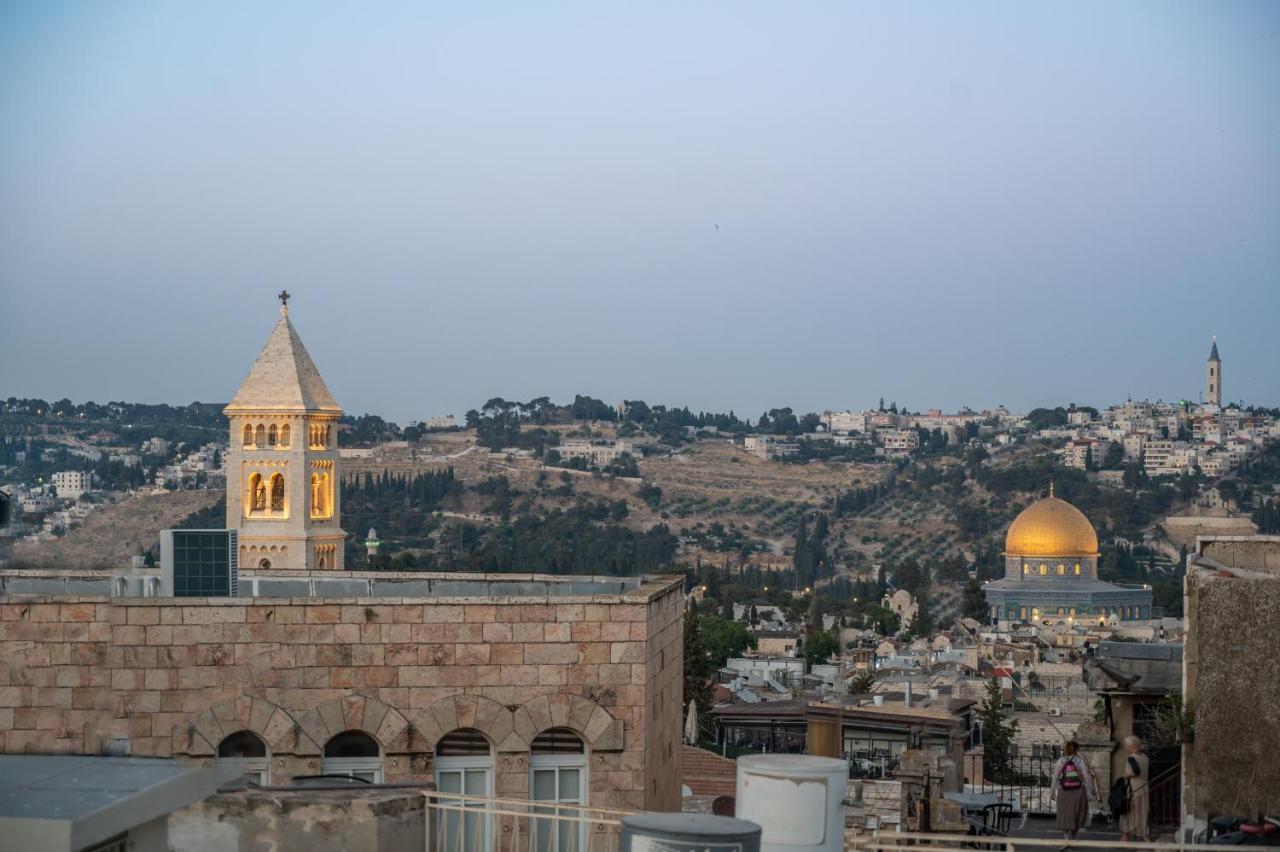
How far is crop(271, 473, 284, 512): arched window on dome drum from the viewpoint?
Answer: 220 feet

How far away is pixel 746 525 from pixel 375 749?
601 feet

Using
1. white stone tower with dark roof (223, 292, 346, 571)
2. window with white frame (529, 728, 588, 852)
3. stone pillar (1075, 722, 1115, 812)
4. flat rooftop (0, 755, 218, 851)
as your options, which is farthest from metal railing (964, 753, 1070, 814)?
white stone tower with dark roof (223, 292, 346, 571)

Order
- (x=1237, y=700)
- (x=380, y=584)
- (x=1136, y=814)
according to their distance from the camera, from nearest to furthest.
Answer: (x=1237, y=700) < (x=1136, y=814) < (x=380, y=584)

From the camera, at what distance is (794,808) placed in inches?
338

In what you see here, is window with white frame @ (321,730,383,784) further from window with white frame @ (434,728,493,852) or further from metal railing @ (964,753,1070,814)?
metal railing @ (964,753,1070,814)

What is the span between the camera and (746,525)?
195375 mm

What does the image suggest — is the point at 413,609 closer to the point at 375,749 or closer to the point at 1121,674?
the point at 375,749

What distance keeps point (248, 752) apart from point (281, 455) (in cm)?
5552

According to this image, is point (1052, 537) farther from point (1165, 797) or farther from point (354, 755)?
point (354, 755)

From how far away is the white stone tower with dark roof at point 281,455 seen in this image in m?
66.2

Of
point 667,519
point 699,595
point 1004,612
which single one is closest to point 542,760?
point 1004,612

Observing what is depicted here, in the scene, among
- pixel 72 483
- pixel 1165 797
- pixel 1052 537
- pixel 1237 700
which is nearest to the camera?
A: pixel 1237 700

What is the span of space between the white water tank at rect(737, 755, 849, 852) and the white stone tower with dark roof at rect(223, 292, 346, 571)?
57.9 meters

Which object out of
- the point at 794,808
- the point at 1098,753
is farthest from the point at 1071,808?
the point at 794,808
